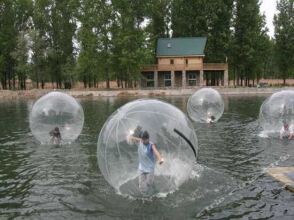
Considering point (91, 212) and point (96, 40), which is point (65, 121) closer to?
point (91, 212)

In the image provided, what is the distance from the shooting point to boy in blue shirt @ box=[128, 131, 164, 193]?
1202 centimetres

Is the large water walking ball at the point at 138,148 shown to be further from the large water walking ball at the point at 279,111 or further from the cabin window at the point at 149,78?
the cabin window at the point at 149,78

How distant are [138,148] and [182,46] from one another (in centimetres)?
7489

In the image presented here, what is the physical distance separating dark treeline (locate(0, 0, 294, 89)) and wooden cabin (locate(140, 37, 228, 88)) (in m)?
2.36

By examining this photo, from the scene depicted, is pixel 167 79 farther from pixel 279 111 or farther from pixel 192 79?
pixel 279 111

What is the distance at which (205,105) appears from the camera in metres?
28.9

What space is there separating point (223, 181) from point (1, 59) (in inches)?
2988

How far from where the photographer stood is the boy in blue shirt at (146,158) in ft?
39.4

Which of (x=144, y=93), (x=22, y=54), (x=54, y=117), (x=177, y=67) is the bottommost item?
(x=144, y=93)

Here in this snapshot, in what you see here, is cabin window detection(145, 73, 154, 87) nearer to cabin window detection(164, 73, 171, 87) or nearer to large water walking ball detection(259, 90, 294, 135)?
cabin window detection(164, 73, 171, 87)

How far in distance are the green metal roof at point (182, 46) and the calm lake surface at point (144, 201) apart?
62.8 metres

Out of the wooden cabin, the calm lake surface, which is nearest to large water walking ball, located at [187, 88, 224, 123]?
the calm lake surface

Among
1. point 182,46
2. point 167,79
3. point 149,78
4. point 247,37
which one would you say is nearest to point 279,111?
point 167,79

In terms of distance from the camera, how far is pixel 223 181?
14.5 m
